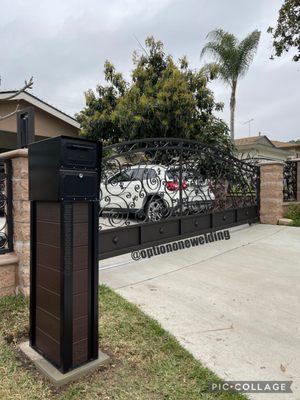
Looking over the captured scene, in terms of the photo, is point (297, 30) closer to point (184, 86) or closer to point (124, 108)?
point (184, 86)

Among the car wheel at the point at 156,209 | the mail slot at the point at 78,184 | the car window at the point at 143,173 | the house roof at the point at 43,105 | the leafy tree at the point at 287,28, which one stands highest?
the leafy tree at the point at 287,28

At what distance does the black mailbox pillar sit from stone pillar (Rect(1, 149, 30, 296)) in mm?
1070

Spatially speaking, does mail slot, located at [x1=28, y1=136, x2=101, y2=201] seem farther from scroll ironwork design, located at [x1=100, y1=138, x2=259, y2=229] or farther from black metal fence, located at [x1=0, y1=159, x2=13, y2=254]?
scroll ironwork design, located at [x1=100, y1=138, x2=259, y2=229]

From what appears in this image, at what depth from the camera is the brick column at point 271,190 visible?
26.4 feet

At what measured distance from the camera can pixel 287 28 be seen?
11.7 metres

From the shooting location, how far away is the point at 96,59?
1342cm

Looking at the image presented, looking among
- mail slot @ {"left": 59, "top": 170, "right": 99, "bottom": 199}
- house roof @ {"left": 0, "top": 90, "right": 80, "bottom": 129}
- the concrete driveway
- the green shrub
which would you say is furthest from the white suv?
house roof @ {"left": 0, "top": 90, "right": 80, "bottom": 129}

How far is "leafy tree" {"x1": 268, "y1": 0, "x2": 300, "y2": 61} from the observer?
11172 millimetres

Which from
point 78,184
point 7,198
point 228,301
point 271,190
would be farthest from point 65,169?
point 271,190

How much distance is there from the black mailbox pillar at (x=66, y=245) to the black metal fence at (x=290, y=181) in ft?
26.6

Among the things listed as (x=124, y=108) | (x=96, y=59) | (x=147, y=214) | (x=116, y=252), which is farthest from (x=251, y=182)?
(x=96, y=59)

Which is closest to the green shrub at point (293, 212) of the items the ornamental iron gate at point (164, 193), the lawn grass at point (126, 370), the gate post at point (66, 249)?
the ornamental iron gate at point (164, 193)

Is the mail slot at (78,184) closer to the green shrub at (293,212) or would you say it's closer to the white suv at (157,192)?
the white suv at (157,192)

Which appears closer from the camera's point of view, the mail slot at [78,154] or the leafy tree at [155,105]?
the mail slot at [78,154]
